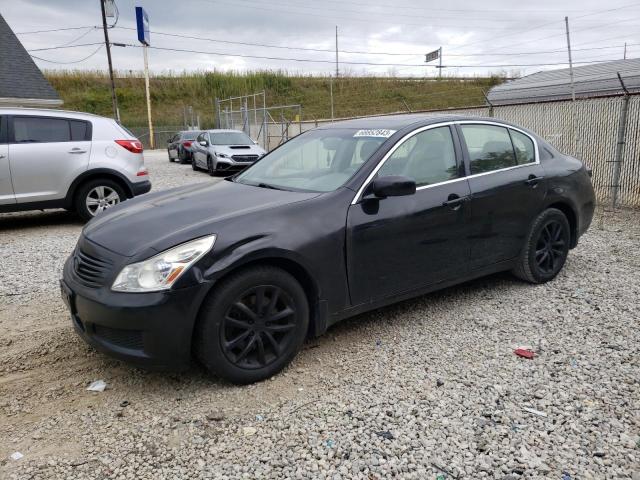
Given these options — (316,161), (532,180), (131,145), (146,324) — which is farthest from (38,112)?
(532,180)

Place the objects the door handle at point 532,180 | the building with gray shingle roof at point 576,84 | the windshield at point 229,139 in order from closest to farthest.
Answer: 1. the door handle at point 532,180
2. the building with gray shingle roof at point 576,84
3. the windshield at point 229,139

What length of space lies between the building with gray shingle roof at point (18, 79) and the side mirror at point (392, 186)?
1750 centimetres

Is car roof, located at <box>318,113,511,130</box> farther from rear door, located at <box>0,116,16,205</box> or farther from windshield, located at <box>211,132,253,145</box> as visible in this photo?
windshield, located at <box>211,132,253,145</box>

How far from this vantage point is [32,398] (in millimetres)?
3047

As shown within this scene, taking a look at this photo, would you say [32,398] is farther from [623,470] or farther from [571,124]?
[571,124]

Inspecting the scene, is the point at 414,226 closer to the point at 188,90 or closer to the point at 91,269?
the point at 91,269

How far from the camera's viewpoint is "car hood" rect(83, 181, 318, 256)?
2.99 m

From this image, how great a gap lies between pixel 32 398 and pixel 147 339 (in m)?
0.92

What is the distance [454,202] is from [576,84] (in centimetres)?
1330

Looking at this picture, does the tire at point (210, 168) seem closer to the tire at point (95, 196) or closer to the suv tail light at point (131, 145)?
the suv tail light at point (131, 145)

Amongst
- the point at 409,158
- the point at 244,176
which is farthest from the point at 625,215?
the point at 244,176

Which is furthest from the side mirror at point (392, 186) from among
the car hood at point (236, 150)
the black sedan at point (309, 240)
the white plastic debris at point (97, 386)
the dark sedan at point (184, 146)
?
the dark sedan at point (184, 146)

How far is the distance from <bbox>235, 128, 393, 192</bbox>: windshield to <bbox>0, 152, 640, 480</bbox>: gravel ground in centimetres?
120

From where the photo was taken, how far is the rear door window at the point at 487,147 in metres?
4.28
